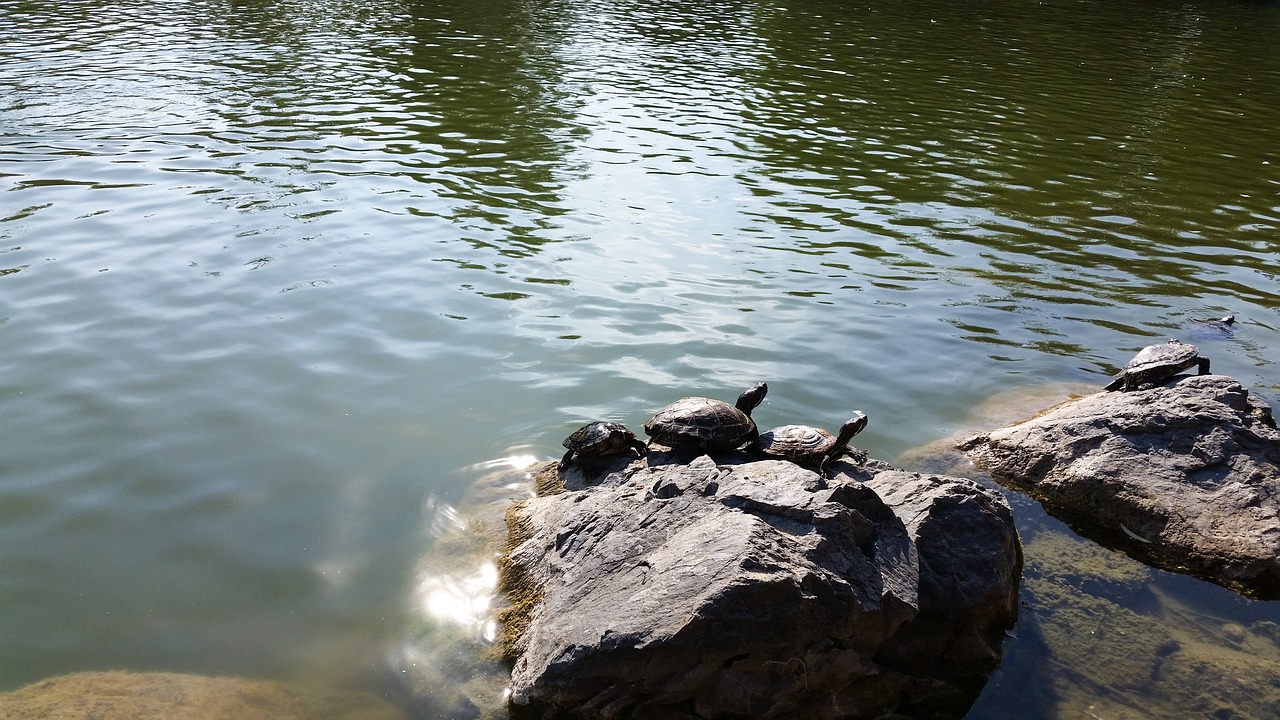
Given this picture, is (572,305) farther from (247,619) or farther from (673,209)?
(247,619)

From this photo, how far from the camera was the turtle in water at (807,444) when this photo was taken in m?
5.95

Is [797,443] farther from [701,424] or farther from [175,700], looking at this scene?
[175,700]

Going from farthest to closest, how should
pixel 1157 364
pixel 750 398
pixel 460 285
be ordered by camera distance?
pixel 460 285
pixel 1157 364
pixel 750 398

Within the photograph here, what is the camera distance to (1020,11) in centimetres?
3369

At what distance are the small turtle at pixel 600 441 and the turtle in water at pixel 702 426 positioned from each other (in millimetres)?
185

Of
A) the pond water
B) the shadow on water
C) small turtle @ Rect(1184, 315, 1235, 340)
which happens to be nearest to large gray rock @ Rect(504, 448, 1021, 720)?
the shadow on water

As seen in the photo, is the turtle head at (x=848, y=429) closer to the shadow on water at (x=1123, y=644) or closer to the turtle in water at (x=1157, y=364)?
the shadow on water at (x=1123, y=644)

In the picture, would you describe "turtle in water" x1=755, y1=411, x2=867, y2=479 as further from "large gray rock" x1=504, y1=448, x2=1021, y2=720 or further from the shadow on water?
the shadow on water

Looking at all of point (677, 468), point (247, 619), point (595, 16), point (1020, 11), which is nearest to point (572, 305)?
point (677, 468)

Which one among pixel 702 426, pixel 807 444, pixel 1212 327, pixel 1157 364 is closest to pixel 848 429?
pixel 807 444

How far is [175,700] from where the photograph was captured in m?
4.59

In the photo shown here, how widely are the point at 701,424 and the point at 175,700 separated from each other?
3163 millimetres

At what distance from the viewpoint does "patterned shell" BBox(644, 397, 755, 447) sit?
237 inches

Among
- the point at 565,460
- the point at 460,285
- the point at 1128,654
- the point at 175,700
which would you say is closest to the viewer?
the point at 175,700
